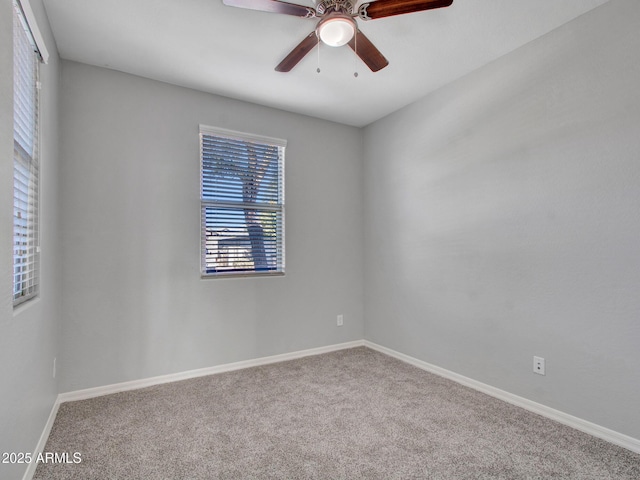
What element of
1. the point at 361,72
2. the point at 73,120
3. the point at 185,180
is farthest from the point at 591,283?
the point at 73,120

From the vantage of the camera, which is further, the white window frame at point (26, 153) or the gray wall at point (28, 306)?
the white window frame at point (26, 153)

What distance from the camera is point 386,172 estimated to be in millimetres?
3867

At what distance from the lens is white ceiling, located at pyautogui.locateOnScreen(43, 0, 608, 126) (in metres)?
2.15

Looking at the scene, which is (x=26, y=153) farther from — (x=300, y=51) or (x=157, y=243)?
(x=300, y=51)

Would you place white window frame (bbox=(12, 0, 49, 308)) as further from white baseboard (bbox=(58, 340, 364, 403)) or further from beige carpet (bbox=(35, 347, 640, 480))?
white baseboard (bbox=(58, 340, 364, 403))

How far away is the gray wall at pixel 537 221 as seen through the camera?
204cm

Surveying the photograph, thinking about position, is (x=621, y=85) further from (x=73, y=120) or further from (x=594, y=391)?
(x=73, y=120)

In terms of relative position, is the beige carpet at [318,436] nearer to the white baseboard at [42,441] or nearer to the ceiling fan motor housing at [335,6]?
the white baseboard at [42,441]

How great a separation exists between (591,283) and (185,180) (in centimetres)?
322

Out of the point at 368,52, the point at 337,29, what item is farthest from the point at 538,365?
the point at 337,29

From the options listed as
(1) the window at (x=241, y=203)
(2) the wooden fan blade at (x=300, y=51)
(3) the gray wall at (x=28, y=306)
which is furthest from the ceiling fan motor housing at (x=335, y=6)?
(1) the window at (x=241, y=203)

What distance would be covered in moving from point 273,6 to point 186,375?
9.63 ft

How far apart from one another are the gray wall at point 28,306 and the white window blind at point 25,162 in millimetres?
103

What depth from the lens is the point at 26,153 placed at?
1.79m
